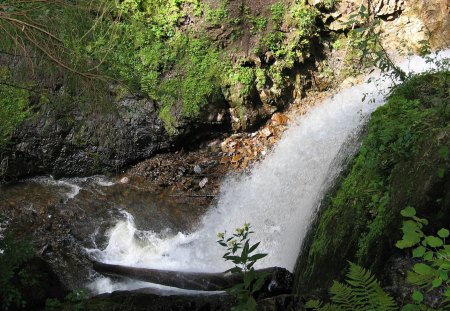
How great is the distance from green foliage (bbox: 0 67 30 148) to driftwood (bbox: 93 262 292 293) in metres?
3.49

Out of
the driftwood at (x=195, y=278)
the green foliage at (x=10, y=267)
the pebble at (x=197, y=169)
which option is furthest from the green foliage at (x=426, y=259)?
the pebble at (x=197, y=169)

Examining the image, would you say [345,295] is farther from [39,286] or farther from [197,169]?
[197,169]

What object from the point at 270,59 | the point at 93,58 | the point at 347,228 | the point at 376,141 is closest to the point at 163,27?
the point at 270,59

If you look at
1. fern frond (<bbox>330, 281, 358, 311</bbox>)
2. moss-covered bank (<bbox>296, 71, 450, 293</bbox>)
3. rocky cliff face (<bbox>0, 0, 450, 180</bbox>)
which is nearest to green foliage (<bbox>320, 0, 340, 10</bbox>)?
rocky cliff face (<bbox>0, 0, 450, 180</bbox>)

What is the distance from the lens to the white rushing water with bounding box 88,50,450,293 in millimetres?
5699

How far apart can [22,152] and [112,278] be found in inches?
136

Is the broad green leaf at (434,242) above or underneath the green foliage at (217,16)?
underneath

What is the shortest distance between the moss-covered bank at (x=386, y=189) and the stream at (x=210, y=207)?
3.00 ft

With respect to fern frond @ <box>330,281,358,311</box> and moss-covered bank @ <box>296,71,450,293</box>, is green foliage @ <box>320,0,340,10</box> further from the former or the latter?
fern frond @ <box>330,281,358,311</box>

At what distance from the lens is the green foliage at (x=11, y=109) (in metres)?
7.82

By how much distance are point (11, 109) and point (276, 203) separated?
5186mm

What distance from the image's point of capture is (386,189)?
3.45 meters

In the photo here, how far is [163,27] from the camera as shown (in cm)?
819

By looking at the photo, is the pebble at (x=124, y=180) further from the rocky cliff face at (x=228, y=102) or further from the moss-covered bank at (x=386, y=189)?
the moss-covered bank at (x=386, y=189)
